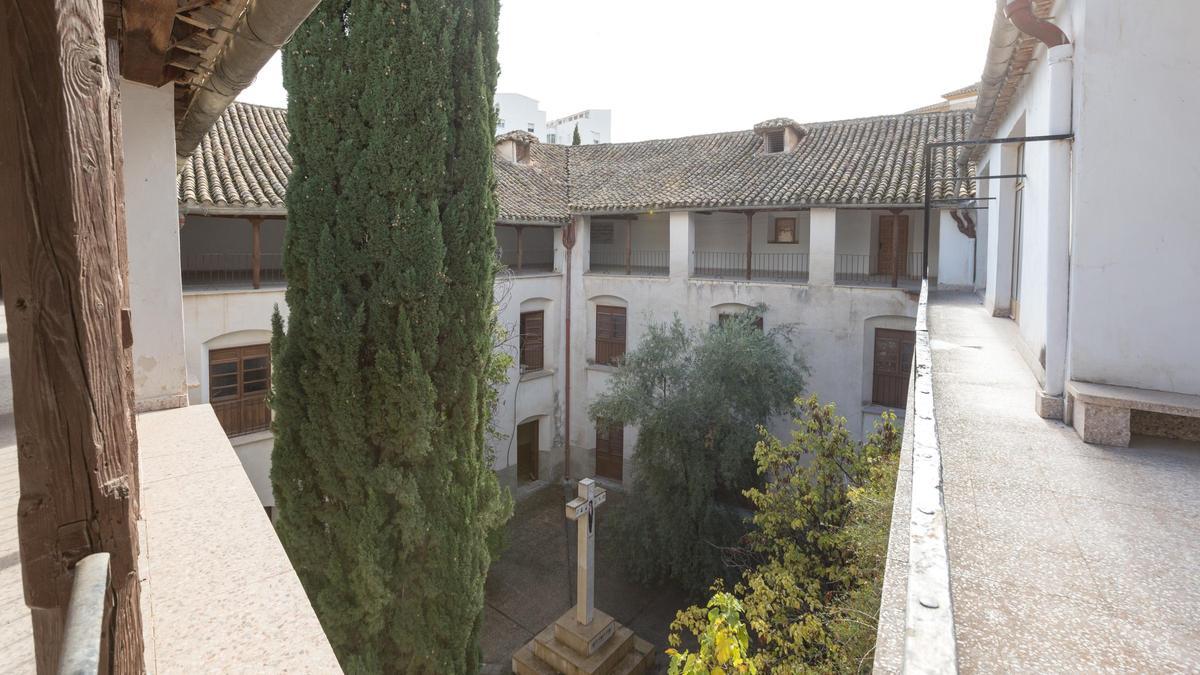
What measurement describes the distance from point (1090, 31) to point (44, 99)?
4.52 m

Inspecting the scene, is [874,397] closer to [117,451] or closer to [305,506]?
[305,506]

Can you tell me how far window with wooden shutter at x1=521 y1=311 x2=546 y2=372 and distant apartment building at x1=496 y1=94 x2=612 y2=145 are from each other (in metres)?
27.8

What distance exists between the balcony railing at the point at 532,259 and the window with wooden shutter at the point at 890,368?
25.4 ft

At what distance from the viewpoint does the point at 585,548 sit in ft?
31.0

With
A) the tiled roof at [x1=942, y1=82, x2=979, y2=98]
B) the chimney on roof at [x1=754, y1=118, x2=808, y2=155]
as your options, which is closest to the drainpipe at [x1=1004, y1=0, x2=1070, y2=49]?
the chimney on roof at [x1=754, y1=118, x2=808, y2=155]

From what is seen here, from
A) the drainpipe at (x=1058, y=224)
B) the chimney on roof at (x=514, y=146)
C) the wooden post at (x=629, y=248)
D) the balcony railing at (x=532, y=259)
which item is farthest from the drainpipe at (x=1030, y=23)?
the chimney on roof at (x=514, y=146)

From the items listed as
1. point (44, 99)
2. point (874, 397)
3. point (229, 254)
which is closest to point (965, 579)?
point (44, 99)

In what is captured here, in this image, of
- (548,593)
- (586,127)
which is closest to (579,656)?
(548,593)

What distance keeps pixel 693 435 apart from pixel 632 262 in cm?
748

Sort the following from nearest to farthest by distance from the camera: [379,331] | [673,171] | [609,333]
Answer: [379,331] < [609,333] < [673,171]

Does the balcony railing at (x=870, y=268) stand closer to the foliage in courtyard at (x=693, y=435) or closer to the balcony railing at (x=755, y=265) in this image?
the balcony railing at (x=755, y=265)

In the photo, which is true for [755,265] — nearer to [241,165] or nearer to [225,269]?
[241,165]

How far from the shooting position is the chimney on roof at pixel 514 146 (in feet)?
59.3

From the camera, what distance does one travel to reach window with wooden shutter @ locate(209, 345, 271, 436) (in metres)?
10.9
